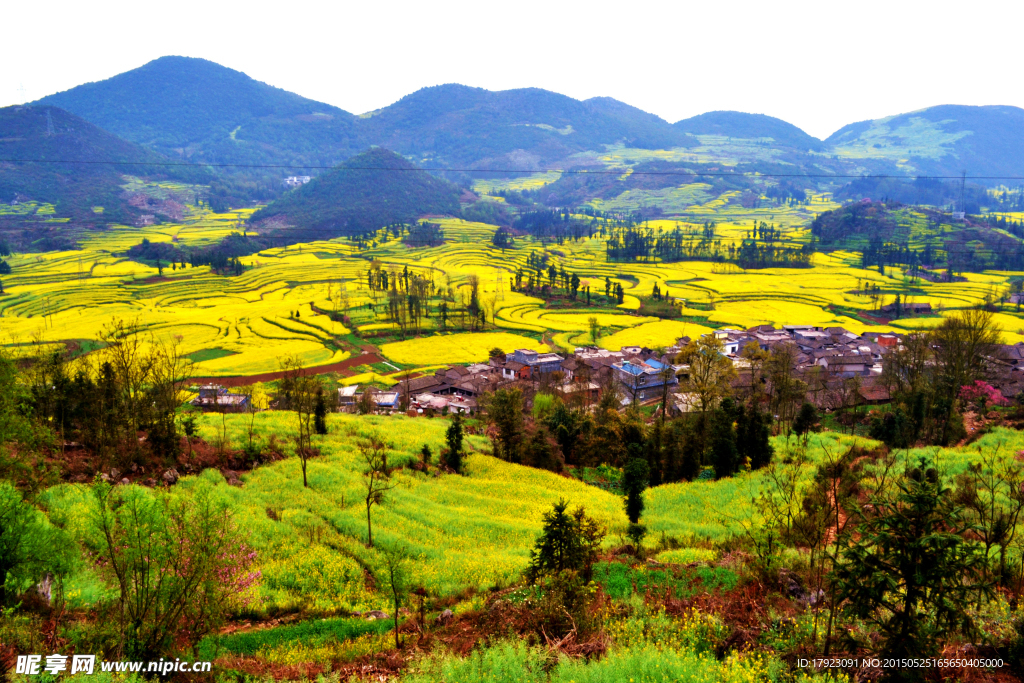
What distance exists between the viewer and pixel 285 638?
10.6 meters

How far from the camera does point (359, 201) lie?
167m

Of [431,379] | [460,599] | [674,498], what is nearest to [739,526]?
[674,498]

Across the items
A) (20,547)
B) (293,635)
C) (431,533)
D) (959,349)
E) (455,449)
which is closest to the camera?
(20,547)

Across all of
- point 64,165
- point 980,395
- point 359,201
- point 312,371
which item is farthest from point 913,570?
point 64,165

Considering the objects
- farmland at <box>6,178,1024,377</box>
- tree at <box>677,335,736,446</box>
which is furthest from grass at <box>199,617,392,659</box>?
farmland at <box>6,178,1024,377</box>

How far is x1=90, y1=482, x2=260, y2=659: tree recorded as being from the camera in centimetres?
846

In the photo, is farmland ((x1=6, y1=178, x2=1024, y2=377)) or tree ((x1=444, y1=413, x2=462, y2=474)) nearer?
tree ((x1=444, y1=413, x2=462, y2=474))

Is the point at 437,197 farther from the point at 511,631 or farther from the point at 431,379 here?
the point at 511,631

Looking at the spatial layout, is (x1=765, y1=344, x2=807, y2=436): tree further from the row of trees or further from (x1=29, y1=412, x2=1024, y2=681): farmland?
the row of trees

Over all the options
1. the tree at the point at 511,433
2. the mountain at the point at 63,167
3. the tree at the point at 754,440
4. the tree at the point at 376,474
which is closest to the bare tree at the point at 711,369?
the tree at the point at 754,440

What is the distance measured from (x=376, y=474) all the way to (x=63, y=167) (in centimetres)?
19509

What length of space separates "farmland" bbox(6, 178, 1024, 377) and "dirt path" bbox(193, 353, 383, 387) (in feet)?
4.16

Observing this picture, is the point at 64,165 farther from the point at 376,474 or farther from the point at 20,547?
the point at 20,547

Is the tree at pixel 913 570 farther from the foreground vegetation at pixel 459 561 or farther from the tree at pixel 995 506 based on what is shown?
the tree at pixel 995 506
